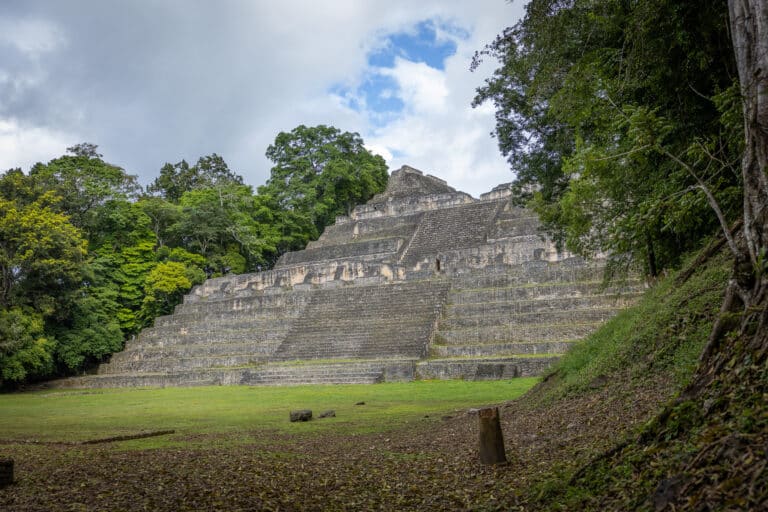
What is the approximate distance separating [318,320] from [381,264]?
4.09m

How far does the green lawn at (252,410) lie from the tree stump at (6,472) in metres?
2.80

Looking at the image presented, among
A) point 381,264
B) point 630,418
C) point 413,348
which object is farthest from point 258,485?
point 381,264

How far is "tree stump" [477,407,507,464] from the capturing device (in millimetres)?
5793

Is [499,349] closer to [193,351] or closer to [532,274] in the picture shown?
[532,274]

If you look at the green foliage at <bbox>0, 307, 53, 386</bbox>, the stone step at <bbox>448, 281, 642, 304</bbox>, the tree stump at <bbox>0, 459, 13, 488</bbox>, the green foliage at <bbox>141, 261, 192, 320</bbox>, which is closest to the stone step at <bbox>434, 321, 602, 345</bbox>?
the stone step at <bbox>448, 281, 642, 304</bbox>

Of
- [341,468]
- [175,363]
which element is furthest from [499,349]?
[341,468]

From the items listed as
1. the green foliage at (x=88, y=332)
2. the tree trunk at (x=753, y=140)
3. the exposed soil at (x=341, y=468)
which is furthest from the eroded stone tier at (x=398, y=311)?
the tree trunk at (x=753, y=140)

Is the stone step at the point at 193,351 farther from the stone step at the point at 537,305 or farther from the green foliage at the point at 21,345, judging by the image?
the stone step at the point at 537,305

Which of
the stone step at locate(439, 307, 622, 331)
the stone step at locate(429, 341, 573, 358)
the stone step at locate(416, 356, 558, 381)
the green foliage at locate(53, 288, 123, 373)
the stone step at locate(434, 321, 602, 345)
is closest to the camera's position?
the stone step at locate(416, 356, 558, 381)

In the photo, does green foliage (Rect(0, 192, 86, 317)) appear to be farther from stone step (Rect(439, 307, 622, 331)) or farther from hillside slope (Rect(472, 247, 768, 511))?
hillside slope (Rect(472, 247, 768, 511))

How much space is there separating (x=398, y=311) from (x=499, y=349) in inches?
222

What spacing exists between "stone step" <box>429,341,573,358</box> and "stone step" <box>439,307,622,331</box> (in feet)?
4.43

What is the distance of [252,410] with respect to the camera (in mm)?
13352

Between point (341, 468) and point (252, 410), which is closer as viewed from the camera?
point (341, 468)
